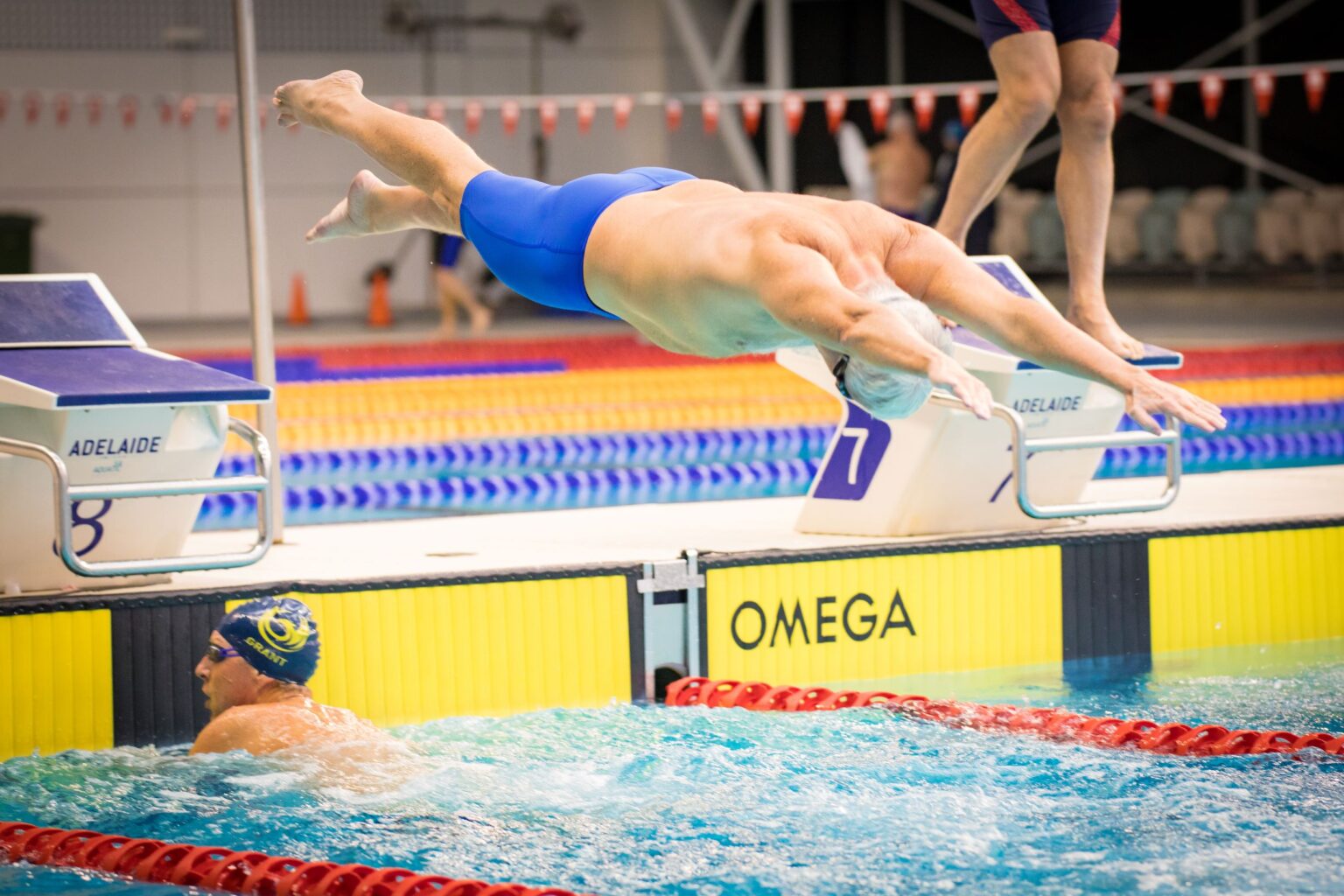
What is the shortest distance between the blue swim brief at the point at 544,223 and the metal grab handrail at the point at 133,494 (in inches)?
35.7

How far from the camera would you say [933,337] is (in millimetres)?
3416

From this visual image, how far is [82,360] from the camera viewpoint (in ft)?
15.5

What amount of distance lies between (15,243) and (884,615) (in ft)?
48.8

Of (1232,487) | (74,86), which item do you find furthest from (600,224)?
(74,86)

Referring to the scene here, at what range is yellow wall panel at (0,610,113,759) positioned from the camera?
4.50 meters

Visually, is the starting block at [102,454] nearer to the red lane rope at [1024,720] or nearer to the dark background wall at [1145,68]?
the red lane rope at [1024,720]

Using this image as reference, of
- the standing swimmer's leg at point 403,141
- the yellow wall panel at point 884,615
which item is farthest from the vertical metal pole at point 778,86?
the standing swimmer's leg at point 403,141

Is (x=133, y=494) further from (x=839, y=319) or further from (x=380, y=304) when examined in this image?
(x=380, y=304)

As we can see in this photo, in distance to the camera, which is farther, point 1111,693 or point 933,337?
point 1111,693

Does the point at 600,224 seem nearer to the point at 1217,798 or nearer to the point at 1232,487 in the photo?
the point at 1217,798

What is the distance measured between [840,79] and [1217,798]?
705 inches

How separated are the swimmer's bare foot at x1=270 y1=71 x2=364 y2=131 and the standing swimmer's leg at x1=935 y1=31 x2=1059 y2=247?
5.94 ft

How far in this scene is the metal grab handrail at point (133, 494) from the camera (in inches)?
166

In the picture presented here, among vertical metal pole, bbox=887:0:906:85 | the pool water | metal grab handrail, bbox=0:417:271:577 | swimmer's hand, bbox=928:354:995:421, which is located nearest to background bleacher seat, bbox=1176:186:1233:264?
vertical metal pole, bbox=887:0:906:85
